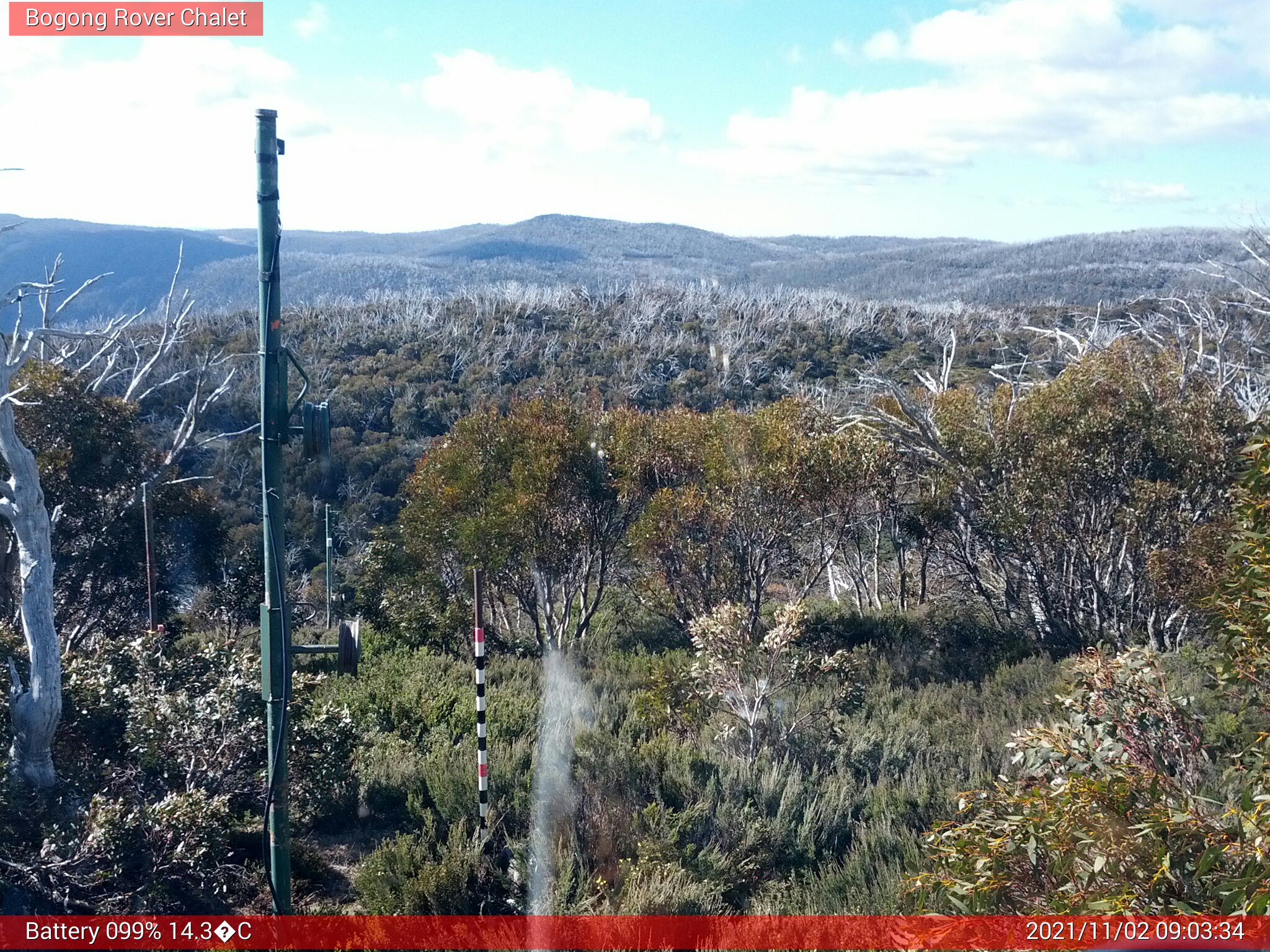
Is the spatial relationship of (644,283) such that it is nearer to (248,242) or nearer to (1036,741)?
(248,242)

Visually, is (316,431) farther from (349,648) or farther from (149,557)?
(149,557)

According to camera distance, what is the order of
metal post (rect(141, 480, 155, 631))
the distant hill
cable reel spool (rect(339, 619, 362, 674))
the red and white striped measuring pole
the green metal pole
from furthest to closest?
1. the distant hill
2. metal post (rect(141, 480, 155, 631))
3. the red and white striped measuring pole
4. cable reel spool (rect(339, 619, 362, 674))
5. the green metal pole

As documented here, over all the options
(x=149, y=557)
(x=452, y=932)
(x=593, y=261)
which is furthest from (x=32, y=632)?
(x=593, y=261)

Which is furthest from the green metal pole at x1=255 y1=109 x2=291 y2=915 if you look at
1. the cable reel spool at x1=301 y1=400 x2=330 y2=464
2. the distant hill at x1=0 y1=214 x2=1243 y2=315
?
the distant hill at x1=0 y1=214 x2=1243 y2=315

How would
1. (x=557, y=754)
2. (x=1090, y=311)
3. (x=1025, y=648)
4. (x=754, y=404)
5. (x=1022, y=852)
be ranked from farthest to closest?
(x=1090, y=311)
(x=754, y=404)
(x=1025, y=648)
(x=557, y=754)
(x=1022, y=852)

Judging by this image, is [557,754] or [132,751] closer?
[132,751]

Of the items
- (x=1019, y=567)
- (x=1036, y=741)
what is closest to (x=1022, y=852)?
(x=1036, y=741)

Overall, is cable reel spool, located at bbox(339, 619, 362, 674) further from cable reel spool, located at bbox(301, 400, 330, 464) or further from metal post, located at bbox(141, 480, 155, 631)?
metal post, located at bbox(141, 480, 155, 631)
